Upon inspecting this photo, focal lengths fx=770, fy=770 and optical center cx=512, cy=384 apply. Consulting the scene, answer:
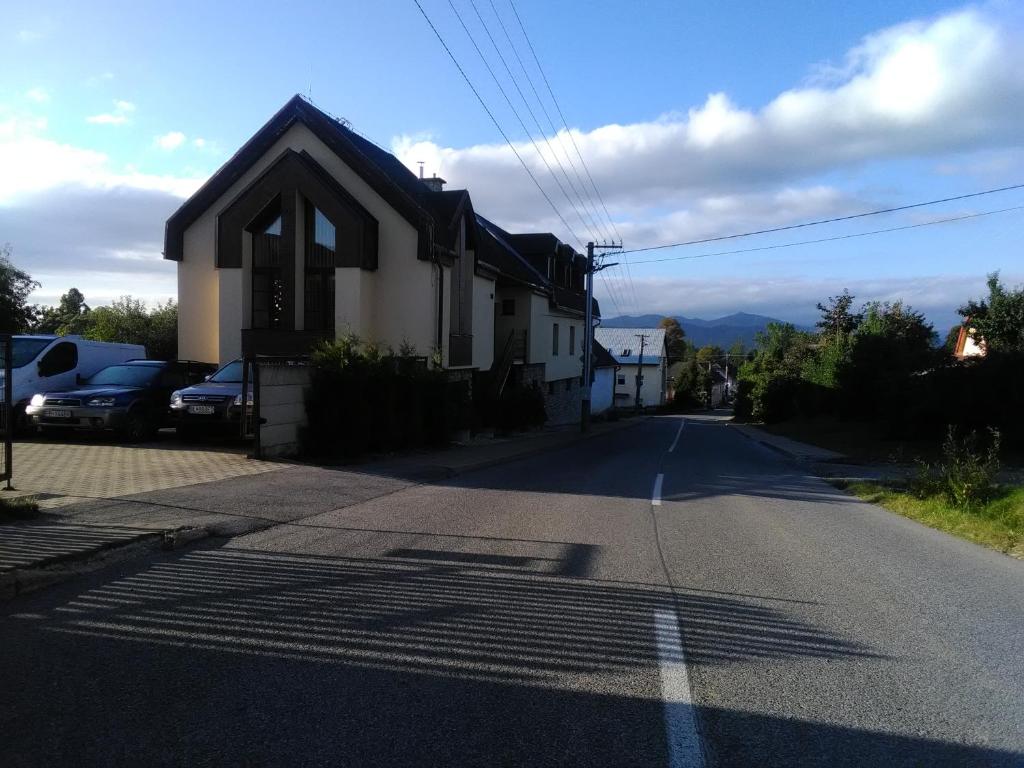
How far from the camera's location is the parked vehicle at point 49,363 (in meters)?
15.3

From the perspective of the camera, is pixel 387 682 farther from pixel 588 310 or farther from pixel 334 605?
pixel 588 310

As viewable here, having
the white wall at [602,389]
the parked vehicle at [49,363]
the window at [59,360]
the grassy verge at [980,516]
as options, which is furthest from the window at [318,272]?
the white wall at [602,389]

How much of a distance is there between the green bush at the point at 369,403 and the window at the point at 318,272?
462cm

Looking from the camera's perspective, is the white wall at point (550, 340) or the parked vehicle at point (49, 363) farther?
the white wall at point (550, 340)

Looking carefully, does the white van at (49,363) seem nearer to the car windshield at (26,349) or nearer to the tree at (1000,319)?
the car windshield at (26,349)

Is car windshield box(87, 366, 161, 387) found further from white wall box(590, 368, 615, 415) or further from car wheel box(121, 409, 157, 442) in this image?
white wall box(590, 368, 615, 415)

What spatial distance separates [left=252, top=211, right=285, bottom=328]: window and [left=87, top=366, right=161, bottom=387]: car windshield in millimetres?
4784

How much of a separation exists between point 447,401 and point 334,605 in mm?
12484

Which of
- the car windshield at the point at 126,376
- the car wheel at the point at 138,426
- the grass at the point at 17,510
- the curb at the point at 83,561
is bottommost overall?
the curb at the point at 83,561

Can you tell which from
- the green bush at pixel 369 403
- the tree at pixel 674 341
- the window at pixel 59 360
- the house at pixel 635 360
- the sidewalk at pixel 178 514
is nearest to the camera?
the sidewalk at pixel 178 514

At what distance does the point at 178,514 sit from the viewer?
8320 mm

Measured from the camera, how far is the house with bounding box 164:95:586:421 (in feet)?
65.1

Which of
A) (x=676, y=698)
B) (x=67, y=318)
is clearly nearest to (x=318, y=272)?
(x=676, y=698)

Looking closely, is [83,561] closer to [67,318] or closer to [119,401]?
[119,401]
